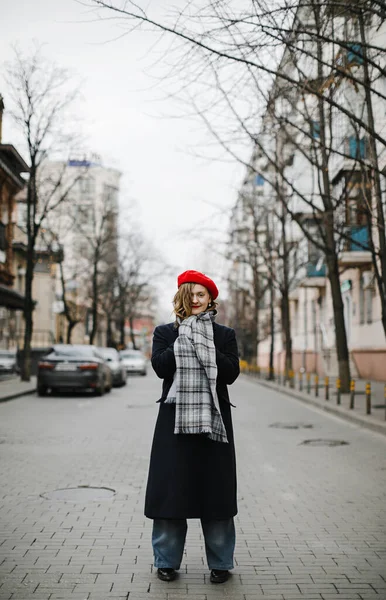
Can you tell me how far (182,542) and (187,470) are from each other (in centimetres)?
52

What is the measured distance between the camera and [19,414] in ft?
54.3

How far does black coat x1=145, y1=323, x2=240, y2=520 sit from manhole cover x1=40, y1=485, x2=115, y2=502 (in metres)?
3.02

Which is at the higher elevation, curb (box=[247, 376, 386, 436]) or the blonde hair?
the blonde hair

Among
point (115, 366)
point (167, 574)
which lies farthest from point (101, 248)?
point (167, 574)

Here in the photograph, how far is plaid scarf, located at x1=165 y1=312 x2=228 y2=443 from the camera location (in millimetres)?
4418

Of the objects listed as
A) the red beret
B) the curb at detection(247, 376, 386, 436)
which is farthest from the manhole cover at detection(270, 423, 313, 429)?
the red beret

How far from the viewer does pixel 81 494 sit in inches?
297

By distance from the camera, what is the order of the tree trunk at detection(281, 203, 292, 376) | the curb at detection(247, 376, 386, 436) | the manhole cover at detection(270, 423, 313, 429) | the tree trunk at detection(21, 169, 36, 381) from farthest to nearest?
the tree trunk at detection(281, 203, 292, 376) → the tree trunk at detection(21, 169, 36, 381) → the manhole cover at detection(270, 423, 313, 429) → the curb at detection(247, 376, 386, 436)

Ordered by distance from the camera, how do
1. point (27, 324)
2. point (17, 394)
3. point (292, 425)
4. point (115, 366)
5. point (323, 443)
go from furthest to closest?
1. point (115, 366)
2. point (27, 324)
3. point (17, 394)
4. point (292, 425)
5. point (323, 443)

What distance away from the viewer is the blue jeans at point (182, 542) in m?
4.54

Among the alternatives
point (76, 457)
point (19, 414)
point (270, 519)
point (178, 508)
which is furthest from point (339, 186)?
point (178, 508)

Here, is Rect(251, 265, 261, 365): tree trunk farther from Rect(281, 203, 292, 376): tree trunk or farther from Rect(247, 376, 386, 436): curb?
Rect(247, 376, 386, 436): curb

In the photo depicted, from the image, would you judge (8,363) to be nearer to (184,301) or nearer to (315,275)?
(315,275)

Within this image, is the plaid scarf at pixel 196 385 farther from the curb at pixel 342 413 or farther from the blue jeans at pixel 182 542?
the curb at pixel 342 413
